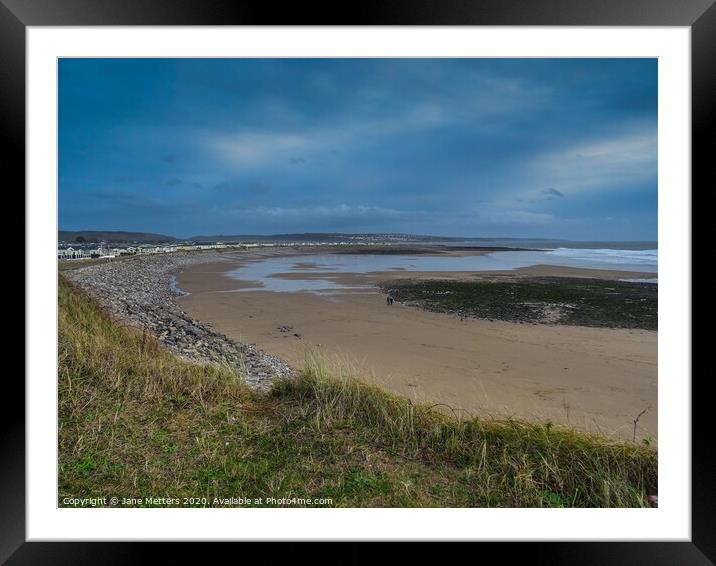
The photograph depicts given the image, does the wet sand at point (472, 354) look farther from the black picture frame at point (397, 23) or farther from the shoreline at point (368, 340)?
the black picture frame at point (397, 23)

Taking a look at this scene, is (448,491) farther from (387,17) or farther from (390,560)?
(387,17)

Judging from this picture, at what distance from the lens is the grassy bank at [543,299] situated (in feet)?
29.5

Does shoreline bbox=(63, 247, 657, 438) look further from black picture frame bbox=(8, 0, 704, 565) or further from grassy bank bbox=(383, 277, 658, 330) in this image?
grassy bank bbox=(383, 277, 658, 330)

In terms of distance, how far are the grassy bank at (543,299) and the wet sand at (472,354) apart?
740 millimetres

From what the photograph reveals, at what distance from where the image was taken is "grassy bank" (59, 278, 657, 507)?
Result: 2.28 meters

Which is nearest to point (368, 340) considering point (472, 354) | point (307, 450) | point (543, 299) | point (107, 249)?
point (472, 354)

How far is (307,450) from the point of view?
2.56 metres

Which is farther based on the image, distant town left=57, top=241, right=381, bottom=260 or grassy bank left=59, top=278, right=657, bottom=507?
distant town left=57, top=241, right=381, bottom=260

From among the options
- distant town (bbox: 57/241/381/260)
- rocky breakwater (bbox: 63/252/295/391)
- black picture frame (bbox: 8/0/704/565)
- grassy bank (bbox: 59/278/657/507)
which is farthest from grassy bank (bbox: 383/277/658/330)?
distant town (bbox: 57/241/381/260)

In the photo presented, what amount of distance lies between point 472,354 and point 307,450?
14.6ft

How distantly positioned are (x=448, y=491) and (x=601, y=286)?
492 inches

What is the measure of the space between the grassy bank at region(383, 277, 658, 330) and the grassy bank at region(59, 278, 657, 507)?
6.71 metres

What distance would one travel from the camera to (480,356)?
252 inches

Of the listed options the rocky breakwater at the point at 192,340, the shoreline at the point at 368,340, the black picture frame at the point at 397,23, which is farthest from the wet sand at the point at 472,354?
the black picture frame at the point at 397,23
